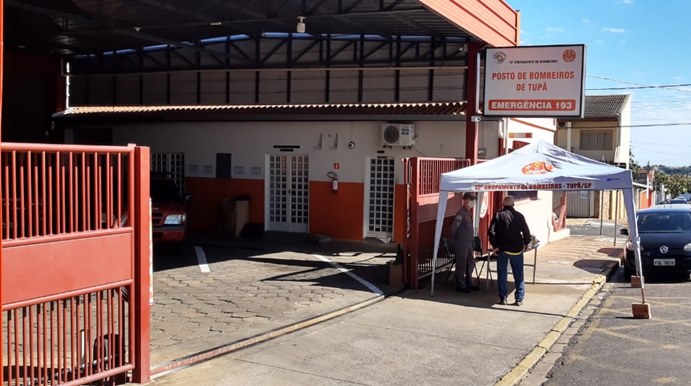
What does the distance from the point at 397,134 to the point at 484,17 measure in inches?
149

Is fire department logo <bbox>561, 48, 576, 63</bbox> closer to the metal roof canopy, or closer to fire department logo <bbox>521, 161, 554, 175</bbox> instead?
the metal roof canopy

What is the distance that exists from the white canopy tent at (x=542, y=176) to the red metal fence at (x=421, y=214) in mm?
525

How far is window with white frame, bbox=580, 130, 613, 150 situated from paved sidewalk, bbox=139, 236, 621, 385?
35.6 metres

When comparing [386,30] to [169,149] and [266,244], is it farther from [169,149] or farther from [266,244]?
[169,149]

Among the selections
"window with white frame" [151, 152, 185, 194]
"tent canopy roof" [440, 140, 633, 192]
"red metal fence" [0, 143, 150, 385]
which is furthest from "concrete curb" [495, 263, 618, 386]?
"window with white frame" [151, 152, 185, 194]

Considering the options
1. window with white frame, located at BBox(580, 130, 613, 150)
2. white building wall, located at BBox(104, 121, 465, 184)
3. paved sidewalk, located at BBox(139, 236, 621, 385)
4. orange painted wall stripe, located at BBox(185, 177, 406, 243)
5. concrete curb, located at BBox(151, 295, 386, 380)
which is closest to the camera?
concrete curb, located at BBox(151, 295, 386, 380)

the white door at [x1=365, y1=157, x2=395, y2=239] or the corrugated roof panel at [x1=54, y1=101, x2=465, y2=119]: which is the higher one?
the corrugated roof panel at [x1=54, y1=101, x2=465, y2=119]

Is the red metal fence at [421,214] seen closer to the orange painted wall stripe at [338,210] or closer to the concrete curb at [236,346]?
the concrete curb at [236,346]

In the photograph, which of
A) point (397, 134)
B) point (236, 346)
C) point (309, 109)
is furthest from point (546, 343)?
point (309, 109)

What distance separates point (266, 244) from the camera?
16844 millimetres

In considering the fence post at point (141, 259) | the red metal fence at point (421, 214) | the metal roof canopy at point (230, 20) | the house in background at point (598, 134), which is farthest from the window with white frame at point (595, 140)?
the fence post at point (141, 259)

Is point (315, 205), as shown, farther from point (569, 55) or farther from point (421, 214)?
point (569, 55)

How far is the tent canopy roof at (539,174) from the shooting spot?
32.6 ft

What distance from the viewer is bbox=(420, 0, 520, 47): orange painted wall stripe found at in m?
12.2
